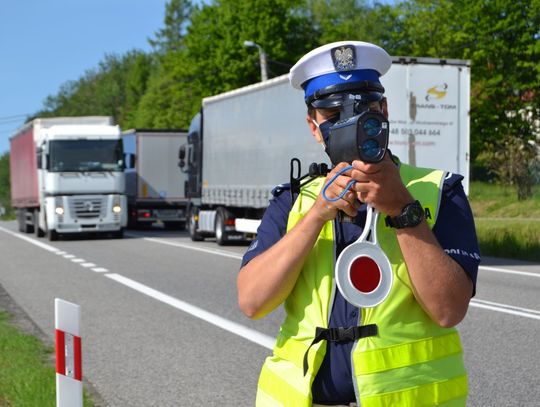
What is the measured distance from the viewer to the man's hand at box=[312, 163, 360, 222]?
2.41 m

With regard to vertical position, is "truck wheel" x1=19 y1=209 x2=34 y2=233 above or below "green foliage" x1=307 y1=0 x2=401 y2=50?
below

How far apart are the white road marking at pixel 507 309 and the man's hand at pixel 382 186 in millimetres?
9136

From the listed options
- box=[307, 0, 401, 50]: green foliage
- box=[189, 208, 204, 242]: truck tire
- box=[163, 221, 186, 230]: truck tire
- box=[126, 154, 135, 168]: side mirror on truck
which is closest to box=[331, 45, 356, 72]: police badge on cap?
box=[189, 208, 204, 242]: truck tire

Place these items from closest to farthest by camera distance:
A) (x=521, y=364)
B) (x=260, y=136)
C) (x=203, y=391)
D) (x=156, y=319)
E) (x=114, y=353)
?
(x=203, y=391)
(x=521, y=364)
(x=114, y=353)
(x=156, y=319)
(x=260, y=136)

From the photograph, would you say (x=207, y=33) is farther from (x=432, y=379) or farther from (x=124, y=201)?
(x=432, y=379)

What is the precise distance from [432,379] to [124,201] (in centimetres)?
2825

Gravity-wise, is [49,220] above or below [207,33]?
below

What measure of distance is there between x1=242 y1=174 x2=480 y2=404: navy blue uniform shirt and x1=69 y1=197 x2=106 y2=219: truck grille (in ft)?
91.4

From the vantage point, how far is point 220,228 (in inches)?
1028

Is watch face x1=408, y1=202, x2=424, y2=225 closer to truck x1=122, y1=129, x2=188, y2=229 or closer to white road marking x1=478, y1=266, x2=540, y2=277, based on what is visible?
white road marking x1=478, y1=266, x2=540, y2=277

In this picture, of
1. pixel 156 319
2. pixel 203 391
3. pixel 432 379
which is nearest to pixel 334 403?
pixel 432 379

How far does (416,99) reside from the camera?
61.6 ft

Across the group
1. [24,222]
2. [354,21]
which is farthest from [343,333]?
[354,21]

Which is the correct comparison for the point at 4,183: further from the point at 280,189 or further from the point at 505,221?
the point at 280,189
